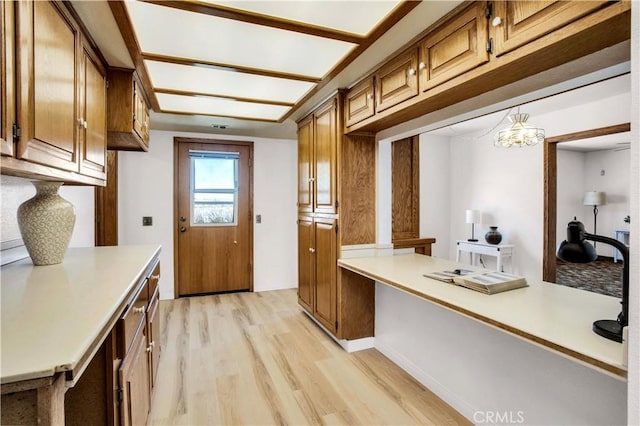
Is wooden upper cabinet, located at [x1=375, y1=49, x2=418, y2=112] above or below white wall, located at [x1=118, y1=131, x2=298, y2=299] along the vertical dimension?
above

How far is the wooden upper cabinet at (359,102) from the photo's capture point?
2293 millimetres

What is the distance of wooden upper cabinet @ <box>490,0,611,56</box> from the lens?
1061 mm

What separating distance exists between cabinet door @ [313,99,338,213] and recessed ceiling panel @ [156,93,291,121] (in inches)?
15.9

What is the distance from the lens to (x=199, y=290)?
14.3 ft

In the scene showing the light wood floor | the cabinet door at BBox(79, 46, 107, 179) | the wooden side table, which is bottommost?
the light wood floor

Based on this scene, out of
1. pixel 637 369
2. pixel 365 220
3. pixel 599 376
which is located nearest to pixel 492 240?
pixel 365 220

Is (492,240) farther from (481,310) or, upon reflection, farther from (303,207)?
(481,310)

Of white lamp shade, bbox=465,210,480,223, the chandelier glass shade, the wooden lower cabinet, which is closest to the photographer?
the wooden lower cabinet

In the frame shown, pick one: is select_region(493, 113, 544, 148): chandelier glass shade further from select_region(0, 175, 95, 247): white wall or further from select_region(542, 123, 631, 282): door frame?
select_region(0, 175, 95, 247): white wall

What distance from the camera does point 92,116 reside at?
184 centimetres

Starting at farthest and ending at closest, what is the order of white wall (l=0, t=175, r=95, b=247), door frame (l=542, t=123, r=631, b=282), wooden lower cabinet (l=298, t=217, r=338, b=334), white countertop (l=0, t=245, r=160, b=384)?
door frame (l=542, t=123, r=631, b=282) < wooden lower cabinet (l=298, t=217, r=338, b=334) < white wall (l=0, t=175, r=95, b=247) < white countertop (l=0, t=245, r=160, b=384)

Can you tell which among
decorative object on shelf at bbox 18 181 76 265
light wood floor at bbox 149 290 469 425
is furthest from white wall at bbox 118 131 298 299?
decorative object on shelf at bbox 18 181 76 265

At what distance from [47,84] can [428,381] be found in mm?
2587

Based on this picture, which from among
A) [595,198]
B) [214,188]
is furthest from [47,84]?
[595,198]
